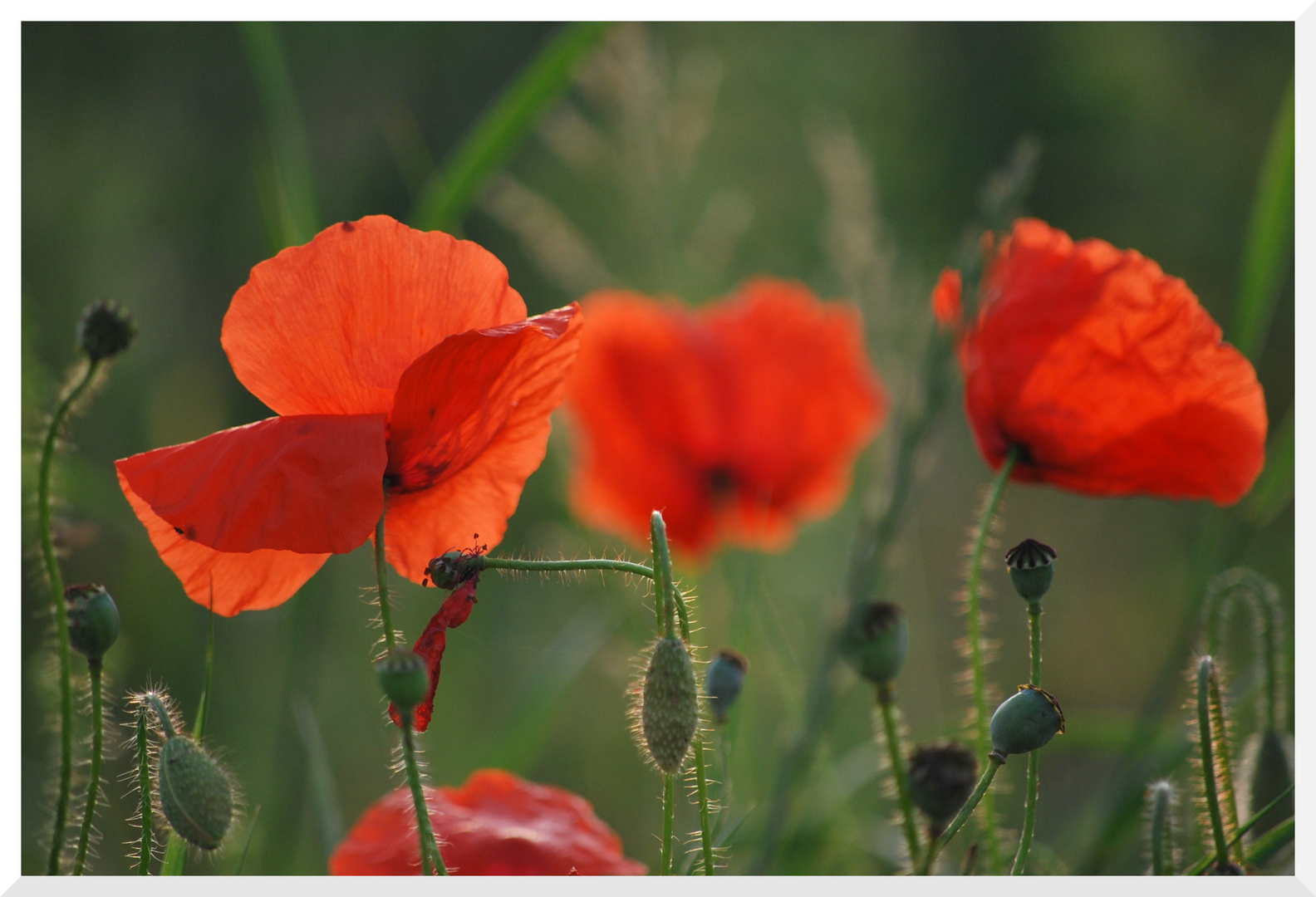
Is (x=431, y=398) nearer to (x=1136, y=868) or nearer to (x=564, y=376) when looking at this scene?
(x=564, y=376)

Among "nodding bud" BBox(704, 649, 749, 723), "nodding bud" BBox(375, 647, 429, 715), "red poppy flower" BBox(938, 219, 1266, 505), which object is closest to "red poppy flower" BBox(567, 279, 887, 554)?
"red poppy flower" BBox(938, 219, 1266, 505)

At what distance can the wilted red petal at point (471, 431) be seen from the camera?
0.38 meters

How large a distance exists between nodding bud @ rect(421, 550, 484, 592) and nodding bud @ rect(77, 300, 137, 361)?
12 centimetres

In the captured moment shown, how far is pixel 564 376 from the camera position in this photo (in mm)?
424

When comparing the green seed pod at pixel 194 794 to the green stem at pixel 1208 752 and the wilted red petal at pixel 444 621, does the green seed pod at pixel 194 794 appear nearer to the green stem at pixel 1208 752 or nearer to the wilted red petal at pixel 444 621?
the wilted red petal at pixel 444 621

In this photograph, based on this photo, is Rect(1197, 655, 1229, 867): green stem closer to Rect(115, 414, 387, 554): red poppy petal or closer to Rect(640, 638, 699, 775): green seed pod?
Rect(640, 638, 699, 775): green seed pod

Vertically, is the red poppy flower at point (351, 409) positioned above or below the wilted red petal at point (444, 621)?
above

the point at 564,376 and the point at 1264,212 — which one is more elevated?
the point at 1264,212

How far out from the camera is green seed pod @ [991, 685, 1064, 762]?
0.35 m

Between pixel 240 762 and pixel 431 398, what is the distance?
575 millimetres

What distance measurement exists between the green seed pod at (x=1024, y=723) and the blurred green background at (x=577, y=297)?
10cm

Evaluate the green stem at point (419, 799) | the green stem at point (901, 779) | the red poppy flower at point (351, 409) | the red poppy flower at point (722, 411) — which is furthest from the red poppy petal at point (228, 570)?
the red poppy flower at point (722, 411)
